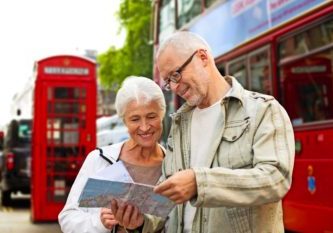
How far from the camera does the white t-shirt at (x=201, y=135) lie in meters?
2.43

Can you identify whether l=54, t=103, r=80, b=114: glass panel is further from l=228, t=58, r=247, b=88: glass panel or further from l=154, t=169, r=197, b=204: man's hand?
l=154, t=169, r=197, b=204: man's hand

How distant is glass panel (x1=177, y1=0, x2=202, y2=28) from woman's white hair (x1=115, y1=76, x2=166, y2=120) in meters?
6.85

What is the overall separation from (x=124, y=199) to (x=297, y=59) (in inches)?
187

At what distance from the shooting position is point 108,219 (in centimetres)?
268

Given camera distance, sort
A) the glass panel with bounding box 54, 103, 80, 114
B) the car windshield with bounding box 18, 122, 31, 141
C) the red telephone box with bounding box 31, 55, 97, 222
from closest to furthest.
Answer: the red telephone box with bounding box 31, 55, 97, 222, the glass panel with bounding box 54, 103, 80, 114, the car windshield with bounding box 18, 122, 31, 141

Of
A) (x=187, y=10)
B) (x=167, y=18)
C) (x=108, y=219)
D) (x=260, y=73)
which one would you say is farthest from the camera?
(x=167, y=18)

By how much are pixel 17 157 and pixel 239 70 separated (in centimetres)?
747

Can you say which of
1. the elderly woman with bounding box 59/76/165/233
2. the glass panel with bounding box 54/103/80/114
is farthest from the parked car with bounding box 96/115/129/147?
the elderly woman with bounding box 59/76/165/233

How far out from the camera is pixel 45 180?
10.8 m

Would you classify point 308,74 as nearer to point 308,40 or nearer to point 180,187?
point 308,40

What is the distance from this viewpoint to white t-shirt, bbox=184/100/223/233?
243cm

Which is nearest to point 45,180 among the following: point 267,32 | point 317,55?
point 267,32

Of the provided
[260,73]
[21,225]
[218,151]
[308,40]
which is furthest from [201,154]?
[21,225]

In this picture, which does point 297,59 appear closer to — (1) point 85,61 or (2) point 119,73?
(1) point 85,61
